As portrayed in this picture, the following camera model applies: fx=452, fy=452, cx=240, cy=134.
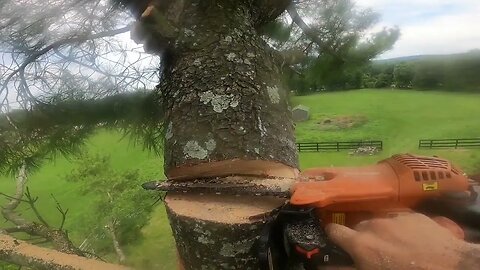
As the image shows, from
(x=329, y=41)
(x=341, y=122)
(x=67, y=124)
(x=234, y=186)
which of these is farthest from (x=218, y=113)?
(x=341, y=122)

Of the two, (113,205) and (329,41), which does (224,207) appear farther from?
(113,205)

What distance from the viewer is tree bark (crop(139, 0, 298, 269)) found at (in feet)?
2.04

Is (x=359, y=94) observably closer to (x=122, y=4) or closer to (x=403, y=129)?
(x=403, y=129)

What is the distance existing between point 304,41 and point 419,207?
1074 millimetres

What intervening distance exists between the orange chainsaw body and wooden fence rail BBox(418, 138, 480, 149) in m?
1.41

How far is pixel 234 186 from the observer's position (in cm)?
62

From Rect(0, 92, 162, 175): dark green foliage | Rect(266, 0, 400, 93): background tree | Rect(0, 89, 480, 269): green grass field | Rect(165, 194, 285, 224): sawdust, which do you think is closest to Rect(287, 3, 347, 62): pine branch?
Rect(266, 0, 400, 93): background tree

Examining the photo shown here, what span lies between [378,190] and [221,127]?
9.9 inches

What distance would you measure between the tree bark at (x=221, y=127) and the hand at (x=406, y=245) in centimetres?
14

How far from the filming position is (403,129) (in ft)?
6.48

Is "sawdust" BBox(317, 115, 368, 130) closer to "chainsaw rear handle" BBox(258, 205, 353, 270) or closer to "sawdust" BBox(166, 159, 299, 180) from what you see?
"sawdust" BBox(166, 159, 299, 180)

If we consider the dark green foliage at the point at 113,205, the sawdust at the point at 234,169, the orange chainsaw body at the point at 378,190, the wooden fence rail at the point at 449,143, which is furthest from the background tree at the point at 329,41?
the dark green foliage at the point at 113,205

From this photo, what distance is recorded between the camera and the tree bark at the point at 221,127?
2.04 ft

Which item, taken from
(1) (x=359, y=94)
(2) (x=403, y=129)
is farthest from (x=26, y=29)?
(2) (x=403, y=129)
